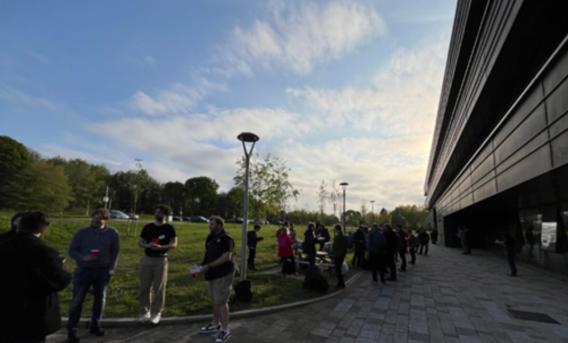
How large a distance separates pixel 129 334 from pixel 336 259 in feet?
17.9

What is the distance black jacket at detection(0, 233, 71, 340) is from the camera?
7.18 ft

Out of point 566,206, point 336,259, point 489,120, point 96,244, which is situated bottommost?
point 336,259

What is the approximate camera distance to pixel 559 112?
5.88 m

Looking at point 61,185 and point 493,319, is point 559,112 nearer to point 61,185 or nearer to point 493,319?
point 493,319

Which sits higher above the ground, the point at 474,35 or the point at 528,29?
the point at 474,35

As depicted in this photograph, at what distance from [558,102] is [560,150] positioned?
3.45ft

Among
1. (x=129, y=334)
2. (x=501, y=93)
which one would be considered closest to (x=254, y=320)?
(x=129, y=334)

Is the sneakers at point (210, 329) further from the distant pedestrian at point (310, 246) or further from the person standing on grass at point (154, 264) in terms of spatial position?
the distant pedestrian at point (310, 246)

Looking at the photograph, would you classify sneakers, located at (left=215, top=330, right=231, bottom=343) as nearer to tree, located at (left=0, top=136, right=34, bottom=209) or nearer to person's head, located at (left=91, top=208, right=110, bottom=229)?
person's head, located at (left=91, top=208, right=110, bottom=229)

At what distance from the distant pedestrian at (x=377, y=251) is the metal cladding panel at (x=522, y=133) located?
16.2 feet

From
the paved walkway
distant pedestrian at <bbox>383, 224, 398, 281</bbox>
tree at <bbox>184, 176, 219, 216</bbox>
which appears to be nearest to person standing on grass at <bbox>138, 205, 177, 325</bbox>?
the paved walkway

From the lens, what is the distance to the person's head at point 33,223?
238 cm

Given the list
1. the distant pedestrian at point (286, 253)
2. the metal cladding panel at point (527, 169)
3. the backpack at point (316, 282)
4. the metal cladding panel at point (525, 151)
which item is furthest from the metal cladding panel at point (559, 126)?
the distant pedestrian at point (286, 253)

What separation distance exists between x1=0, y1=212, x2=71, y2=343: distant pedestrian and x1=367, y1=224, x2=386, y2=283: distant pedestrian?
26.7 feet
